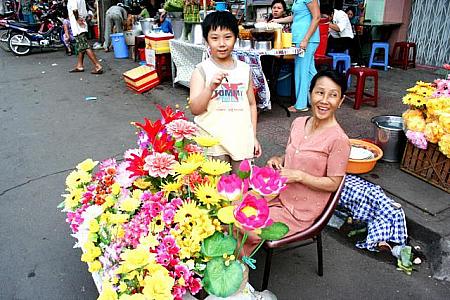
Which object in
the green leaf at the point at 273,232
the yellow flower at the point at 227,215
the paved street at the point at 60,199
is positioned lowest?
the paved street at the point at 60,199

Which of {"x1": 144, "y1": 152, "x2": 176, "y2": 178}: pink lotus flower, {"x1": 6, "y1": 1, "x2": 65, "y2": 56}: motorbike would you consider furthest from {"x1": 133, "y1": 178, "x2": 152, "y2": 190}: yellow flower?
{"x1": 6, "y1": 1, "x2": 65, "y2": 56}: motorbike

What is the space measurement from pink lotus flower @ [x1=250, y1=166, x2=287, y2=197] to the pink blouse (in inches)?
30.8

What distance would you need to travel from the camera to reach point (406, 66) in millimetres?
7617

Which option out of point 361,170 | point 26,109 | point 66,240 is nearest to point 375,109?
point 361,170

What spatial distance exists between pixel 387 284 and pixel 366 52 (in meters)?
7.04

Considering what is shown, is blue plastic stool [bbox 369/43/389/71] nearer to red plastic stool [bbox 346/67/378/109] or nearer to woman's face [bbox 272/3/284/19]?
red plastic stool [bbox 346/67/378/109]

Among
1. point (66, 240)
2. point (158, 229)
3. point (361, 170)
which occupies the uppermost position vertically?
point (158, 229)

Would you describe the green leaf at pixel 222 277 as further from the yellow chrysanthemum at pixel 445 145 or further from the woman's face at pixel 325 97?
the yellow chrysanthemum at pixel 445 145

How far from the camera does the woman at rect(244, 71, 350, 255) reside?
1954mm

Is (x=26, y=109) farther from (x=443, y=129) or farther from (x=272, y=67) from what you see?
(x=443, y=129)

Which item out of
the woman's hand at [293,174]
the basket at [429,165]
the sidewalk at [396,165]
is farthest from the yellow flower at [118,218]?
the basket at [429,165]

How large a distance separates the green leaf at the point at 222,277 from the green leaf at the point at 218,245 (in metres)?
0.04

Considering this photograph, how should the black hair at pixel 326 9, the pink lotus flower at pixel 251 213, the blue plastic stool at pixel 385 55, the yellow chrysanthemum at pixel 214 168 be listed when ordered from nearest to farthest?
the pink lotus flower at pixel 251 213
the yellow chrysanthemum at pixel 214 168
the blue plastic stool at pixel 385 55
the black hair at pixel 326 9

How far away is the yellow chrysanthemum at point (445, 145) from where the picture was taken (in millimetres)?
2873
